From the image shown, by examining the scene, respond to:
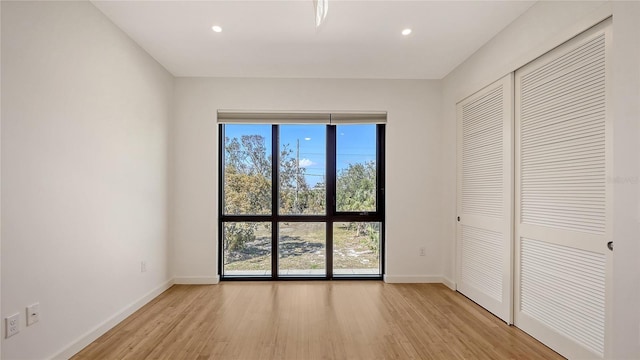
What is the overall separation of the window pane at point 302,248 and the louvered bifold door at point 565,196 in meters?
2.17

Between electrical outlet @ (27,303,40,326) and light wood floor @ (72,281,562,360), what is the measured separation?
488mm

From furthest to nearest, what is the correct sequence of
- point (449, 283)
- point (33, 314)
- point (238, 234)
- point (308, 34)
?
point (238, 234) → point (449, 283) → point (308, 34) → point (33, 314)

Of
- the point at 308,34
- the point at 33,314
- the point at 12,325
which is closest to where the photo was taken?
the point at 12,325

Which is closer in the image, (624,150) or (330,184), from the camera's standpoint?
(624,150)

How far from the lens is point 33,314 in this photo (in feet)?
5.89

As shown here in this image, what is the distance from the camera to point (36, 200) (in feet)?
5.92

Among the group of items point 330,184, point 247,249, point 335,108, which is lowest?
point 247,249

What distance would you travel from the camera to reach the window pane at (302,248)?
3.92 meters

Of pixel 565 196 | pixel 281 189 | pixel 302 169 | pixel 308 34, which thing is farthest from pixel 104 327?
pixel 565 196

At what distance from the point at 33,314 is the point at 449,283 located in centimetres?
374

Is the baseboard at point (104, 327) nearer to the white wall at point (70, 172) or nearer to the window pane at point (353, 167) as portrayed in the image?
the white wall at point (70, 172)

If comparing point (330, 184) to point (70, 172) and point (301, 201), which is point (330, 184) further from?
point (70, 172)

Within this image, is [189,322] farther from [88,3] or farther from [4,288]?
[88,3]

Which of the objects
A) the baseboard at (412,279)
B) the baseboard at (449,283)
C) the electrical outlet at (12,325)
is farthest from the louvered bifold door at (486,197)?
the electrical outlet at (12,325)
